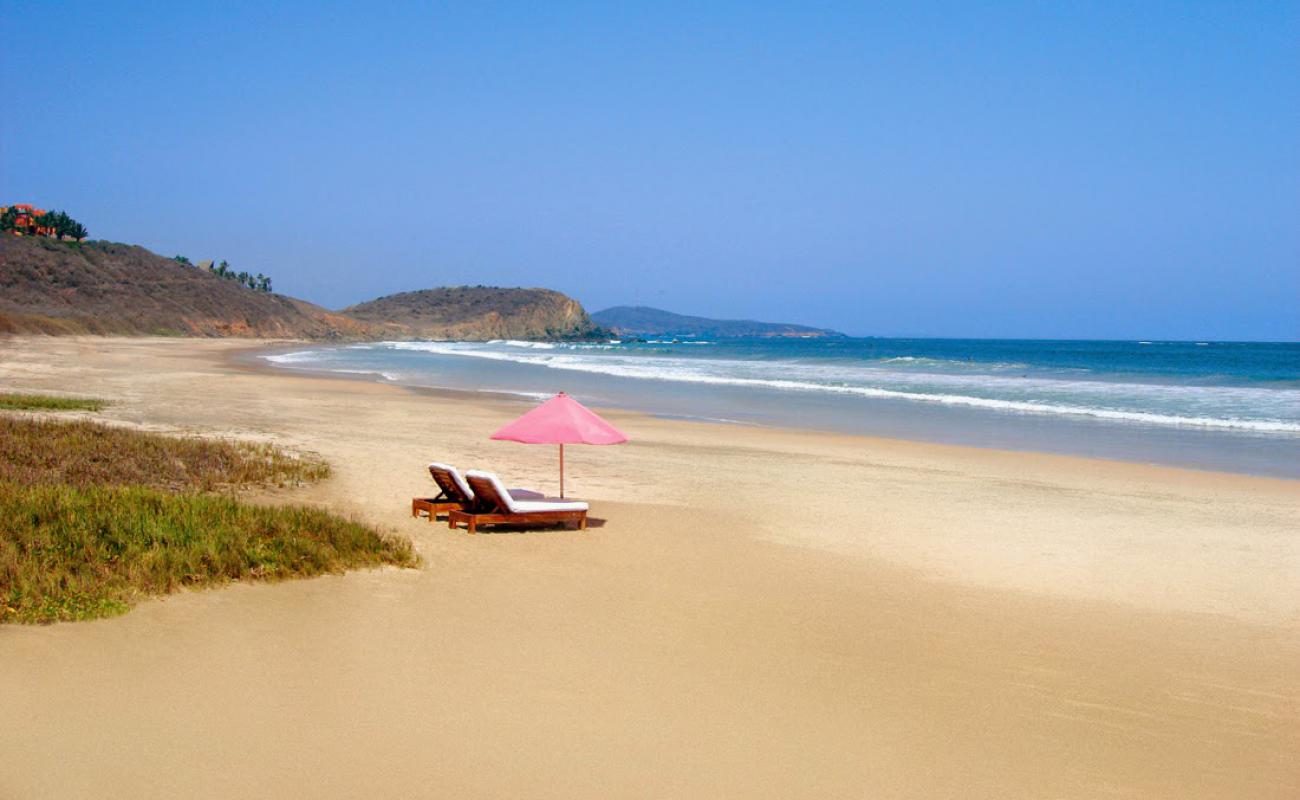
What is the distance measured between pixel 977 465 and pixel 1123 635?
9.27 meters

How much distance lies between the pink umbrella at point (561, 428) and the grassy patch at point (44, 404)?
35.7 feet

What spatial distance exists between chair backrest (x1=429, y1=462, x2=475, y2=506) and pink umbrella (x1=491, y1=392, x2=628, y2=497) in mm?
662

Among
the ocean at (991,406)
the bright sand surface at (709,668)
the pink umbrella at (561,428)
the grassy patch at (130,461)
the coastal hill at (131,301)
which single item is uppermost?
the coastal hill at (131,301)

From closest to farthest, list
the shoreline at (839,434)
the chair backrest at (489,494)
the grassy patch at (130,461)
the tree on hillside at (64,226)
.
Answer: the chair backrest at (489,494)
the grassy patch at (130,461)
the shoreline at (839,434)
the tree on hillside at (64,226)

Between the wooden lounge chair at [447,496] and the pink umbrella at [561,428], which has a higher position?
the pink umbrella at [561,428]

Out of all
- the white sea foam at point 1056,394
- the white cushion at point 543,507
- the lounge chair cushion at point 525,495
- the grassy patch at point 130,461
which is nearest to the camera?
the white cushion at point 543,507

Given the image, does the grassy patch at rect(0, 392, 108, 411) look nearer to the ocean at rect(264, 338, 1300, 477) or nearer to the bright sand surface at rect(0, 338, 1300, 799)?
the bright sand surface at rect(0, 338, 1300, 799)

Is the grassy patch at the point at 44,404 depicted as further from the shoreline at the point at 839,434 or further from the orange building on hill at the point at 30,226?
the orange building on hill at the point at 30,226

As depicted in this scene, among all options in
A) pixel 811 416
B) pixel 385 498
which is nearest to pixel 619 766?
pixel 385 498

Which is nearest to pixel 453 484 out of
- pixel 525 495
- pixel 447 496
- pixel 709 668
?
pixel 447 496

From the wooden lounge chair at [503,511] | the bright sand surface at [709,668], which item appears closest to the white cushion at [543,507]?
the wooden lounge chair at [503,511]

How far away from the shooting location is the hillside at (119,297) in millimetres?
76688

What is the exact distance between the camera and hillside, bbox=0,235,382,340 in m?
76.7

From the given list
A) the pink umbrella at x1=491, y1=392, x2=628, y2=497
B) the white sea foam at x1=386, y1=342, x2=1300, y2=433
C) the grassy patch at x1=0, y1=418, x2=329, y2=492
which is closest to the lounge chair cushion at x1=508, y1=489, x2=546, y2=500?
the pink umbrella at x1=491, y1=392, x2=628, y2=497
